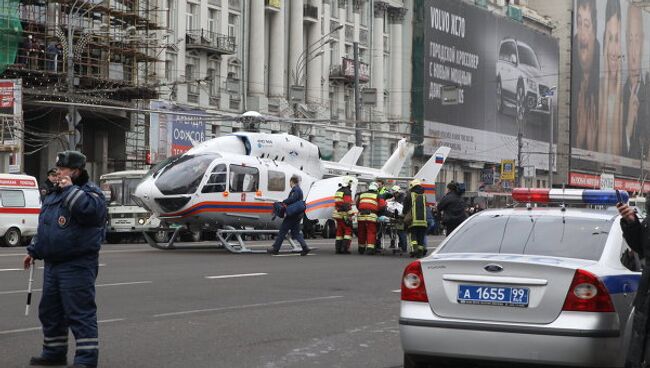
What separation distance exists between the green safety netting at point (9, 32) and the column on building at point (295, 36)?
22.0 m

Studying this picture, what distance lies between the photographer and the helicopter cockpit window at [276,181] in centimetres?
2941

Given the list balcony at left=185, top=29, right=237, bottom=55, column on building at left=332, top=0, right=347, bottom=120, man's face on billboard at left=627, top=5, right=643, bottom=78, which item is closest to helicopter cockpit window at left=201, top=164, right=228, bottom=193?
balcony at left=185, top=29, right=237, bottom=55

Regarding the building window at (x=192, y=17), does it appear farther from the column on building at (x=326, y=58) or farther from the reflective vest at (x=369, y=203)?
the reflective vest at (x=369, y=203)

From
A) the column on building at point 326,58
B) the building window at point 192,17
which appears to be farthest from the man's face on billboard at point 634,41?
the building window at point 192,17

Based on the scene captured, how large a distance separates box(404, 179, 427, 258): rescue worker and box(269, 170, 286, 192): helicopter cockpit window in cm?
496

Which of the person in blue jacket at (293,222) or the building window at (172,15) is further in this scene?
the building window at (172,15)

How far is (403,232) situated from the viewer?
27.4 meters

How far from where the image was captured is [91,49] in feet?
164

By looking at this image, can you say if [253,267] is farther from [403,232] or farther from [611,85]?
[611,85]

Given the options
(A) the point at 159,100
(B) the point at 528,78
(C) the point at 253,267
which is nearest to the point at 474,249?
(C) the point at 253,267

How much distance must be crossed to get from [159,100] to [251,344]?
42.3 meters

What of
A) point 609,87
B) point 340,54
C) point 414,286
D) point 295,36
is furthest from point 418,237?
point 609,87

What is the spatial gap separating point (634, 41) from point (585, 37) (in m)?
13.5

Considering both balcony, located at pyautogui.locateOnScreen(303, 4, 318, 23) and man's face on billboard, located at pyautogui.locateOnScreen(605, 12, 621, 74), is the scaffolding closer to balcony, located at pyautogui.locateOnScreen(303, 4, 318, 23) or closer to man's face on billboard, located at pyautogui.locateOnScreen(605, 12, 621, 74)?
balcony, located at pyautogui.locateOnScreen(303, 4, 318, 23)
